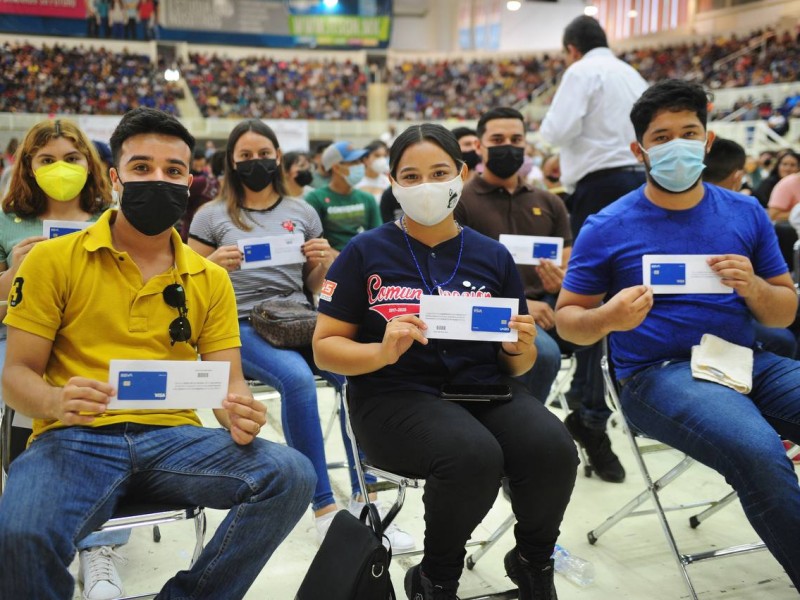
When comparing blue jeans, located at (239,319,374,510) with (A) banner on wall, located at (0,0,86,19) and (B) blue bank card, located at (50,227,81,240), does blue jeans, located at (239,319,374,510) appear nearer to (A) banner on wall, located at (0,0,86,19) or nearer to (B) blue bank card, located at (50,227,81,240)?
(B) blue bank card, located at (50,227,81,240)

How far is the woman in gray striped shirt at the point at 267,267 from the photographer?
2652mm

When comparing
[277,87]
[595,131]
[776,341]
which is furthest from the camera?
[277,87]

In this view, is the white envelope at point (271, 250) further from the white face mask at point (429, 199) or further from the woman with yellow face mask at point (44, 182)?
the white face mask at point (429, 199)

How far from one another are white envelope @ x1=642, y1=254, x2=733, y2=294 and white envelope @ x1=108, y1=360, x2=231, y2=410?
4.32ft

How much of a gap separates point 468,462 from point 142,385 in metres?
0.79

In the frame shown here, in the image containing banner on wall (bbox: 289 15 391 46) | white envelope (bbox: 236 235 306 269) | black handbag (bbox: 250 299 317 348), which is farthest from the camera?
banner on wall (bbox: 289 15 391 46)

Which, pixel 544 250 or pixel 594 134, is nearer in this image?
pixel 544 250

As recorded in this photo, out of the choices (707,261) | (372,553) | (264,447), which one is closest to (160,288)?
(264,447)

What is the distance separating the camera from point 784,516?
5.99ft

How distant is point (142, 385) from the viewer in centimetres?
168

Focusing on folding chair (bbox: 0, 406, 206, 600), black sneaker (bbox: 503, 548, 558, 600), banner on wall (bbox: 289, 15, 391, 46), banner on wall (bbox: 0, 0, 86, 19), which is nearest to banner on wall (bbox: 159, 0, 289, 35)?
banner on wall (bbox: 289, 15, 391, 46)

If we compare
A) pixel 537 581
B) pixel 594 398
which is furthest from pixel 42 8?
pixel 537 581

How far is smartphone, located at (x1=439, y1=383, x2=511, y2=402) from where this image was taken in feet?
6.54

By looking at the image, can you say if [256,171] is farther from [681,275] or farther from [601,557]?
[601,557]
